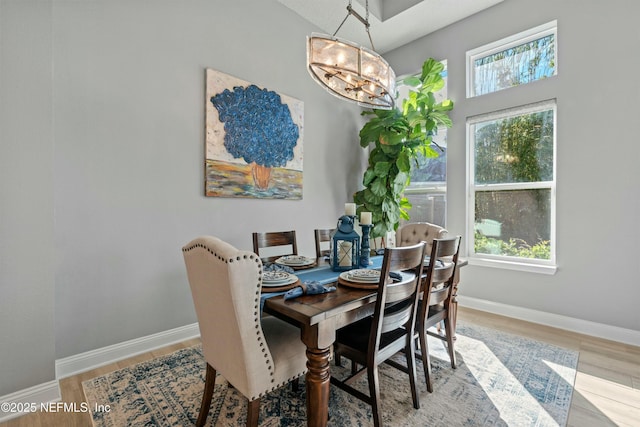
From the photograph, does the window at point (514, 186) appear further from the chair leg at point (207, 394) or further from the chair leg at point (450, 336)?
the chair leg at point (207, 394)

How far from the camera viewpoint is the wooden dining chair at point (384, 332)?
1396 mm

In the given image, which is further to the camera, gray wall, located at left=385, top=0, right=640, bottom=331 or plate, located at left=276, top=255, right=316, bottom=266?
gray wall, located at left=385, top=0, right=640, bottom=331

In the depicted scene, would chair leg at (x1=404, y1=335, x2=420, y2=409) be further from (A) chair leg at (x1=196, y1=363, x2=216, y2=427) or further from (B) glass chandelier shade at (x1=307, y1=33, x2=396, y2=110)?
(B) glass chandelier shade at (x1=307, y1=33, x2=396, y2=110)

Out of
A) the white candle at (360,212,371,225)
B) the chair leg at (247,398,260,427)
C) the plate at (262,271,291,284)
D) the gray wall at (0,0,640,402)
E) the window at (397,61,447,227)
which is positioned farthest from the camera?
the window at (397,61,447,227)

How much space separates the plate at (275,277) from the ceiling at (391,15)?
3107mm

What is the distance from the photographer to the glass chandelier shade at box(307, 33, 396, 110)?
1.92 m

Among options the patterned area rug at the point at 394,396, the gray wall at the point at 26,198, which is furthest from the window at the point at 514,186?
the gray wall at the point at 26,198

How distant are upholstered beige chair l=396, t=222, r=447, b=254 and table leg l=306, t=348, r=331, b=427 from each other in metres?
1.78

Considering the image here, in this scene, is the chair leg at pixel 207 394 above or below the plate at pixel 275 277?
below

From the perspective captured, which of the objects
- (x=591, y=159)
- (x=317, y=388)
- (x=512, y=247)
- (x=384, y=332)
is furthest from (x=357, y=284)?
(x=591, y=159)

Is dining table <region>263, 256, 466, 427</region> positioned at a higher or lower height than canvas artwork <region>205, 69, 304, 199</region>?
lower

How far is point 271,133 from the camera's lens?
10.3ft

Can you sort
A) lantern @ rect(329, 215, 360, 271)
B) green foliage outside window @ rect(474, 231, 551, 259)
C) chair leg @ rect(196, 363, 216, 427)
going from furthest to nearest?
1. green foliage outside window @ rect(474, 231, 551, 259)
2. lantern @ rect(329, 215, 360, 271)
3. chair leg @ rect(196, 363, 216, 427)

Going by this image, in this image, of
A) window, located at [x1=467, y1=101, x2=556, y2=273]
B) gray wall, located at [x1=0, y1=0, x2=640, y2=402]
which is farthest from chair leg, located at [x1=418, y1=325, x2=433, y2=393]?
window, located at [x1=467, y1=101, x2=556, y2=273]
